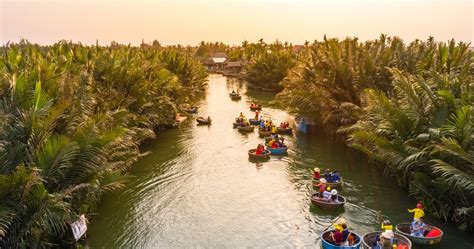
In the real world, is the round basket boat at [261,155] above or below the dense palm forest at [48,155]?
below

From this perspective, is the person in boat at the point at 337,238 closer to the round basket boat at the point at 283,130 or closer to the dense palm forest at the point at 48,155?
the dense palm forest at the point at 48,155

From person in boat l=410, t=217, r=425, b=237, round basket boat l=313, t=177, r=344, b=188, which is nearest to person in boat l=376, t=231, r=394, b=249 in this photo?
person in boat l=410, t=217, r=425, b=237

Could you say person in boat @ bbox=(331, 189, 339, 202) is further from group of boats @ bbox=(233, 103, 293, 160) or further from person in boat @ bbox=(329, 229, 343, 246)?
group of boats @ bbox=(233, 103, 293, 160)

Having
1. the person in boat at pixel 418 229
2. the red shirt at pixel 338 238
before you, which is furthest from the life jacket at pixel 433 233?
the red shirt at pixel 338 238

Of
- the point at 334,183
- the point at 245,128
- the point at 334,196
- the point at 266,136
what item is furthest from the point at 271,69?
the point at 334,196

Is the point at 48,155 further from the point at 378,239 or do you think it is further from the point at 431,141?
the point at 431,141

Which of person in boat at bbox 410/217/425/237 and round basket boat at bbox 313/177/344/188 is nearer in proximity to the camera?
person in boat at bbox 410/217/425/237

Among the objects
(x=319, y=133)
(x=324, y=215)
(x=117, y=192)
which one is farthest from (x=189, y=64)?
(x=324, y=215)
